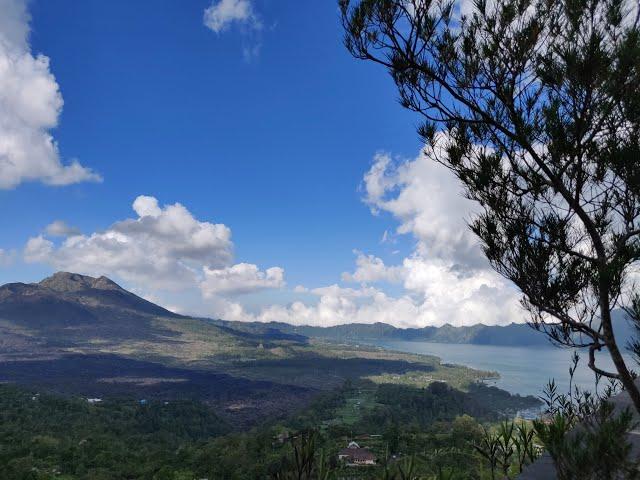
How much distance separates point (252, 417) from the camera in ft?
239

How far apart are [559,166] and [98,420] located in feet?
221

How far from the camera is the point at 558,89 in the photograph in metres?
3.35

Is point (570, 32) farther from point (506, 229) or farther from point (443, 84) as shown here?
point (506, 229)

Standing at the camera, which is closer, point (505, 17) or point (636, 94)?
point (636, 94)

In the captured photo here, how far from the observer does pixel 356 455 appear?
37.1 meters

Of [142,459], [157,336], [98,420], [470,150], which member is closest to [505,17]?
[470,150]

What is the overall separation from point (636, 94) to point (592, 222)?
2.96ft

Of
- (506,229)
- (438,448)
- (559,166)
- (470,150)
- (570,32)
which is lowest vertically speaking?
(438,448)

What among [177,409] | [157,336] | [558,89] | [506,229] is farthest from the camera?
[157,336]

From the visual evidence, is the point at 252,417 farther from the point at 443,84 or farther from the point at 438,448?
the point at 443,84

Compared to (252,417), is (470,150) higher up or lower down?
higher up

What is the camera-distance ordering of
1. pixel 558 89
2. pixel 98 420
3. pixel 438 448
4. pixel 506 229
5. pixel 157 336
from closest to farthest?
pixel 558 89, pixel 506 229, pixel 438 448, pixel 98 420, pixel 157 336

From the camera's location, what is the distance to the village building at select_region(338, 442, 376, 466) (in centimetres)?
3428

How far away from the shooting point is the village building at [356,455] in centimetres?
3428
